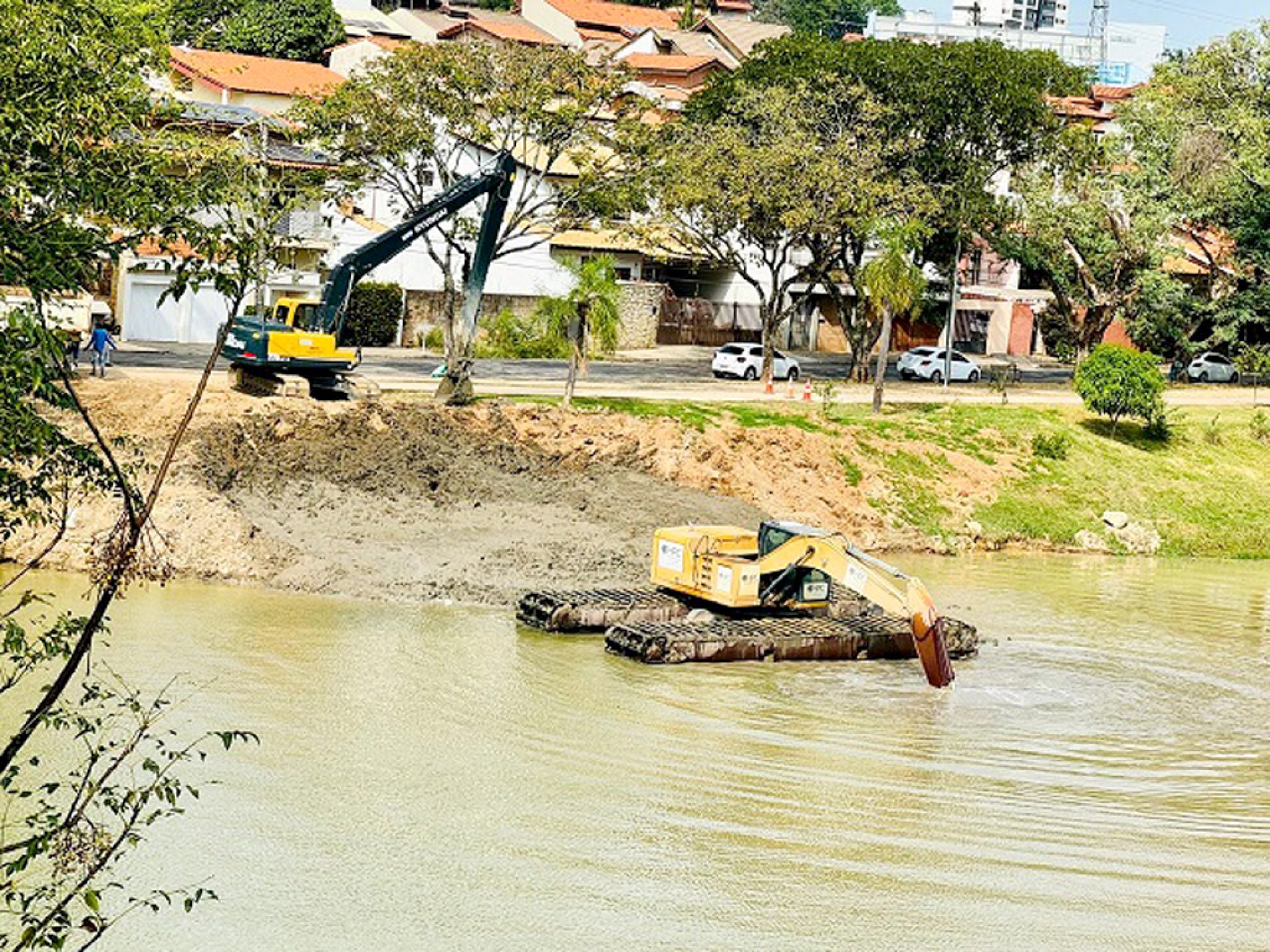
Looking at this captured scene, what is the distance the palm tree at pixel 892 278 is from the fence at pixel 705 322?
2129 cm

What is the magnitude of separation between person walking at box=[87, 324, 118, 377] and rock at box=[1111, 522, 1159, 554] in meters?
23.4

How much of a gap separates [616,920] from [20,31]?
9.15 metres

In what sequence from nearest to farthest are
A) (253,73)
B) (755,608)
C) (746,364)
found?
(755,608), (746,364), (253,73)

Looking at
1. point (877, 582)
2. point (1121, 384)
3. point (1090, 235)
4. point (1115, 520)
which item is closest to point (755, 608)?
point (877, 582)

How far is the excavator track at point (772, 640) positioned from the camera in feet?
89.2

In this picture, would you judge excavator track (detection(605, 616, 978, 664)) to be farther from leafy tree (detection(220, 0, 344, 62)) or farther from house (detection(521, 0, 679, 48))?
house (detection(521, 0, 679, 48))

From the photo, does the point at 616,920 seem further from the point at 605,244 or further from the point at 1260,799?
the point at 605,244

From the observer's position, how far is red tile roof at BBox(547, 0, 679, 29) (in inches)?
4269

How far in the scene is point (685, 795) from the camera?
69.3 ft

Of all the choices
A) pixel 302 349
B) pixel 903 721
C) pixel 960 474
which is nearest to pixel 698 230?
pixel 960 474

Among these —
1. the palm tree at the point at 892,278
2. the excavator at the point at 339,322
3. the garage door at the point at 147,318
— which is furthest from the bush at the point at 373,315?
the palm tree at the point at 892,278

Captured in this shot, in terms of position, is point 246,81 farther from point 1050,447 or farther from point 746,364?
point 1050,447

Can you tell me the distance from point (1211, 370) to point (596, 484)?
108 ft

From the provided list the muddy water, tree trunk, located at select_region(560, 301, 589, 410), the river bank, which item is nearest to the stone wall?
the river bank
